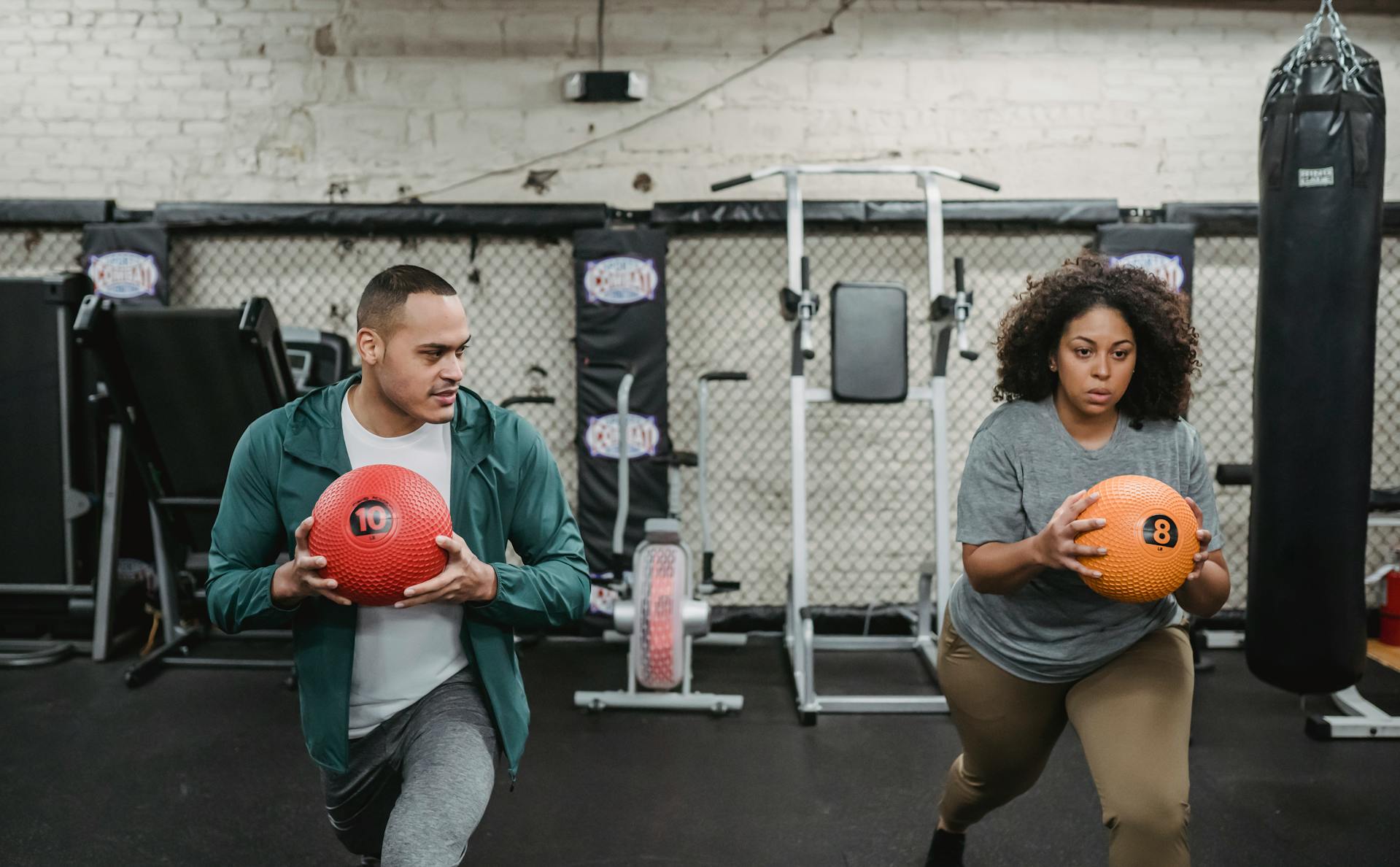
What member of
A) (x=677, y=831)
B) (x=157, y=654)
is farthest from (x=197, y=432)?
(x=677, y=831)

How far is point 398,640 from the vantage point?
1667mm

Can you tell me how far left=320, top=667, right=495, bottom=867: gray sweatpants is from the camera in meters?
1.40

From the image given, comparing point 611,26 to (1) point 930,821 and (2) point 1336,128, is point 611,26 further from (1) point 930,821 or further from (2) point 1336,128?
(1) point 930,821

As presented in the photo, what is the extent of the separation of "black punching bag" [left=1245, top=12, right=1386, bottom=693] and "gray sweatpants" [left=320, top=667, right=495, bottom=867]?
2.28 meters

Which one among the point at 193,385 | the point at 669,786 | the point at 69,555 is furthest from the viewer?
the point at 69,555

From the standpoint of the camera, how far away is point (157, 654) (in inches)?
156

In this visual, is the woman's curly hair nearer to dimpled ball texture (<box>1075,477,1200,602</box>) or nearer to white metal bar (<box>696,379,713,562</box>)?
dimpled ball texture (<box>1075,477,1200,602</box>)

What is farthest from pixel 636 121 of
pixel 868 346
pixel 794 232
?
pixel 868 346

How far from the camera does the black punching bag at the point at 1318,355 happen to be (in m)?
2.49

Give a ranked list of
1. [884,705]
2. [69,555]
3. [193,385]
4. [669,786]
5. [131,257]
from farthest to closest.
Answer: [131,257], [69,555], [193,385], [884,705], [669,786]

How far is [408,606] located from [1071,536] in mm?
1184

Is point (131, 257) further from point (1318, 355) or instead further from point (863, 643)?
point (1318, 355)

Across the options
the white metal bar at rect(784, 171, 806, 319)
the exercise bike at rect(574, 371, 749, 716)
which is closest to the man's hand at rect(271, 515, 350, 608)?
the exercise bike at rect(574, 371, 749, 716)

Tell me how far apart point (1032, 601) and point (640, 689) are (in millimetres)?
2207
